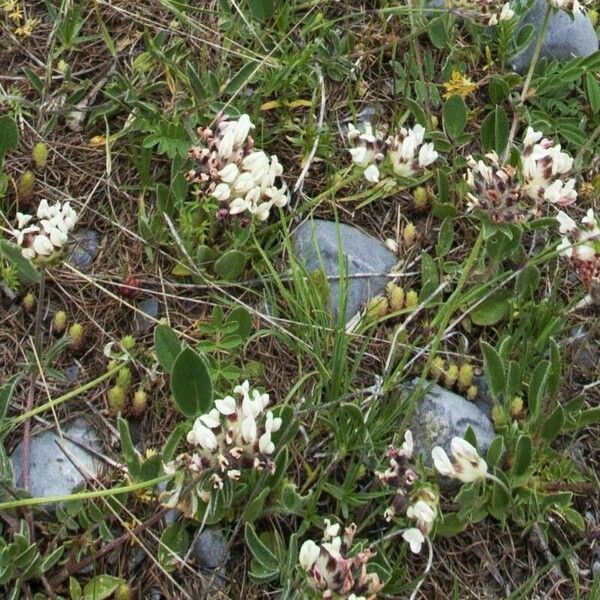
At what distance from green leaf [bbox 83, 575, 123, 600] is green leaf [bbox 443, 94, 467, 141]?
156 centimetres

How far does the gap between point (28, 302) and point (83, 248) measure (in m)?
0.23

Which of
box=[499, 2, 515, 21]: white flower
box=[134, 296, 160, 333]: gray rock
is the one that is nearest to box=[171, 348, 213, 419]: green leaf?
box=[134, 296, 160, 333]: gray rock

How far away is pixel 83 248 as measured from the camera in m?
2.64

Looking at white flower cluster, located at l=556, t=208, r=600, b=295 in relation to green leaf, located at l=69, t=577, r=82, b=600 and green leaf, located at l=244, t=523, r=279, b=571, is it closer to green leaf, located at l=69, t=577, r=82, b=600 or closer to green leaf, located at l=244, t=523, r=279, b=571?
green leaf, located at l=244, t=523, r=279, b=571

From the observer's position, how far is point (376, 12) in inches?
122

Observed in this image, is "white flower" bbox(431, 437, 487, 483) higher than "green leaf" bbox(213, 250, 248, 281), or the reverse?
"green leaf" bbox(213, 250, 248, 281)

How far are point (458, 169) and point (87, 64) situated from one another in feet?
3.69

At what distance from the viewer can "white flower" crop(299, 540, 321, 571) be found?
2004 millimetres

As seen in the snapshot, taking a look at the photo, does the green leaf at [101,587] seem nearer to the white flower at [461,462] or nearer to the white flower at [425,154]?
the white flower at [461,462]

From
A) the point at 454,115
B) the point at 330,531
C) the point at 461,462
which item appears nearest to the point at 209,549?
the point at 330,531

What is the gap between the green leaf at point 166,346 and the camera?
91.4 inches

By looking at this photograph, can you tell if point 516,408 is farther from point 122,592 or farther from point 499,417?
point 122,592

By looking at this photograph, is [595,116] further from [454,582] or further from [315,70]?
[454,582]

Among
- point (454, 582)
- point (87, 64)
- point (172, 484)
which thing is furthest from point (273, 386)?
point (87, 64)
